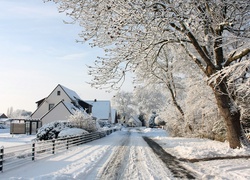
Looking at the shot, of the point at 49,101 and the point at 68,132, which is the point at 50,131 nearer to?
the point at 68,132

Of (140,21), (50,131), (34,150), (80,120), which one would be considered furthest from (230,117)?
(80,120)

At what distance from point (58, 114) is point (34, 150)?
28.4 metres

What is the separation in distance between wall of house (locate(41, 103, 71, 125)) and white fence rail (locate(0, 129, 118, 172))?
12317 millimetres

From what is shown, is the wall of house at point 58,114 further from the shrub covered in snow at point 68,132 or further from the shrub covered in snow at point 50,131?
the shrub covered in snow at point 68,132

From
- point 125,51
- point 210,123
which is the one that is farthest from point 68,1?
point 210,123

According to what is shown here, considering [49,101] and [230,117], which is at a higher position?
[49,101]

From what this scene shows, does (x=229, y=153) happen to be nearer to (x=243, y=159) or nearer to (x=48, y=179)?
(x=243, y=159)

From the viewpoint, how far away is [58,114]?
133ft

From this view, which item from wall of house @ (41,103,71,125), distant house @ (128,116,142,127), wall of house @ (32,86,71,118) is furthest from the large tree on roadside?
distant house @ (128,116,142,127)

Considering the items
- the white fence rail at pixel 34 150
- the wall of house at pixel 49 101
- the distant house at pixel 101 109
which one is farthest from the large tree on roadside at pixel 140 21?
the distant house at pixel 101 109

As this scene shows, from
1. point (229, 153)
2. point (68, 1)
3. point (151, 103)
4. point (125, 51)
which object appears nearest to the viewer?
point (68, 1)

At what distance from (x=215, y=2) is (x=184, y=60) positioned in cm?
1397

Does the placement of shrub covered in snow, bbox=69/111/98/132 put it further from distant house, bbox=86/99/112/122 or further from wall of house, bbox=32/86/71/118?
distant house, bbox=86/99/112/122

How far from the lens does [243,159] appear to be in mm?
11828
